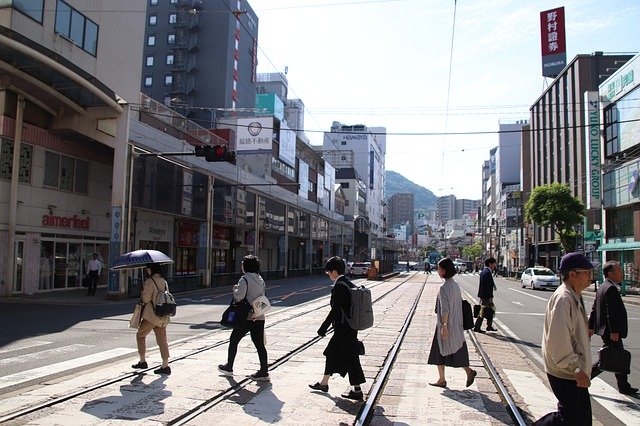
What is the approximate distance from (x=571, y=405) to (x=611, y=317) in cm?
387

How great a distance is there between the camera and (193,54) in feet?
254

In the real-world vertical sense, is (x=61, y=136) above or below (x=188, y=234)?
above

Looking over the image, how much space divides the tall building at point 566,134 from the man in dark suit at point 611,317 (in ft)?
124

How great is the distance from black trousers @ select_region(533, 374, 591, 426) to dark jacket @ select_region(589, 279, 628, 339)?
371 centimetres

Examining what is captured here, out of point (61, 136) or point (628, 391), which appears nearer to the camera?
point (628, 391)

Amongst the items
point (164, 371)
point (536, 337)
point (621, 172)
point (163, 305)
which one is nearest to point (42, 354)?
point (164, 371)

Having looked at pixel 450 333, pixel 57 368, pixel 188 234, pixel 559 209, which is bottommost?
pixel 57 368

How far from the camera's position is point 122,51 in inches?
1113

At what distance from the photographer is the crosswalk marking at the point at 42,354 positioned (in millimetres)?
8881

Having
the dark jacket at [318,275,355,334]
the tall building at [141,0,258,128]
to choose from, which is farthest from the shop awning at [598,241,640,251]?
the tall building at [141,0,258,128]

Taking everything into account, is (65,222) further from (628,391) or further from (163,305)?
(628,391)

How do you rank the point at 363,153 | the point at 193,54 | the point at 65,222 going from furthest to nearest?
the point at 363,153 < the point at 193,54 < the point at 65,222

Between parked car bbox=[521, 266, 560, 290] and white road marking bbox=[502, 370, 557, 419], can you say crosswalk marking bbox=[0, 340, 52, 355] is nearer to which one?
white road marking bbox=[502, 370, 557, 419]

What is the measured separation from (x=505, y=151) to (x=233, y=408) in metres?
97.8
